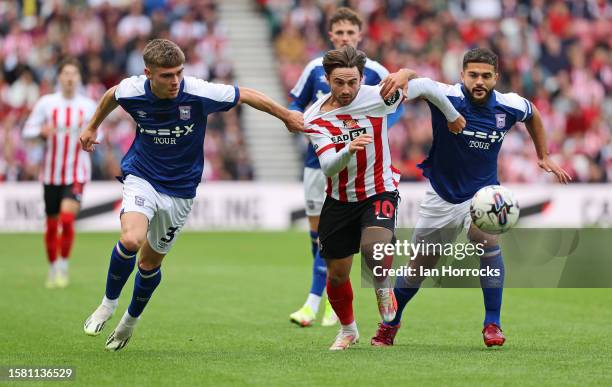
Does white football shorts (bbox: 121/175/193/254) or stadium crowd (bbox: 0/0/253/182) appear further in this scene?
stadium crowd (bbox: 0/0/253/182)

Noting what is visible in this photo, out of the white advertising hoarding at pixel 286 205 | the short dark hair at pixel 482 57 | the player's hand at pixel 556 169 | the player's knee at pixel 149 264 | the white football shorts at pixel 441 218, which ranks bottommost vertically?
the white advertising hoarding at pixel 286 205

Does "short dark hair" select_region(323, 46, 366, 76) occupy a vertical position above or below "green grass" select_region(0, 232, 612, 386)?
above

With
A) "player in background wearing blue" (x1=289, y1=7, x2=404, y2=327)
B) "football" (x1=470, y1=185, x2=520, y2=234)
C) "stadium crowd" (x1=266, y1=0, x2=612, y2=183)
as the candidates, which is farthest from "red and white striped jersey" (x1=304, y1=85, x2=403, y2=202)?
"stadium crowd" (x1=266, y1=0, x2=612, y2=183)

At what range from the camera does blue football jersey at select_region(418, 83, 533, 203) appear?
870 cm

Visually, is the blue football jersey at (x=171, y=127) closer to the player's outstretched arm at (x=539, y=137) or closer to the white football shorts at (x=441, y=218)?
the white football shorts at (x=441, y=218)

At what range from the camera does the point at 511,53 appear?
2766 centimetres

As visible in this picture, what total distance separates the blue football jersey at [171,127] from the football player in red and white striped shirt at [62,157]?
229 inches

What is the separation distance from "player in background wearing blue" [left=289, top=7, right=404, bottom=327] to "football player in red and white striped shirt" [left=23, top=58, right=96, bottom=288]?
4.34 meters

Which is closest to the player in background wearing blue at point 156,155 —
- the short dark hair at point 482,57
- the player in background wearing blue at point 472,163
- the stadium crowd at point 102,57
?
the player in background wearing blue at point 472,163

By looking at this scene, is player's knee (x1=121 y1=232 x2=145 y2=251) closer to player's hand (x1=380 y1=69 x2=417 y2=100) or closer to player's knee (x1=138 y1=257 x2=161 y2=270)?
player's knee (x1=138 y1=257 x2=161 y2=270)

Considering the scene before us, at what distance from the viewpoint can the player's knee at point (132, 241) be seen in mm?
8250

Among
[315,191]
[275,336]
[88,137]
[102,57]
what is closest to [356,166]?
[275,336]

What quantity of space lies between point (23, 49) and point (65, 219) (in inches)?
451

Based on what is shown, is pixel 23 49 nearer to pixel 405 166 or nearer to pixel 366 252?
pixel 405 166
